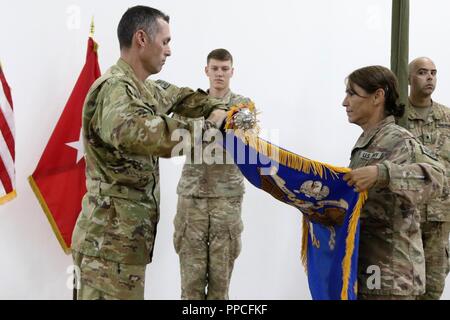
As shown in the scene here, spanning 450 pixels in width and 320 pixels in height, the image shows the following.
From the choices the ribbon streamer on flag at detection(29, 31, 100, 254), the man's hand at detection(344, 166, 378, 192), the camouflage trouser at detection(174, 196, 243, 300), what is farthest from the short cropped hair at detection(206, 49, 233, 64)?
the man's hand at detection(344, 166, 378, 192)

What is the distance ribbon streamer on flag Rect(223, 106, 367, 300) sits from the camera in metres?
1.86

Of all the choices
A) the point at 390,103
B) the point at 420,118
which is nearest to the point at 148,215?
the point at 390,103

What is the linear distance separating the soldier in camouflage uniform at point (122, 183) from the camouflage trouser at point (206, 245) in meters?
1.18

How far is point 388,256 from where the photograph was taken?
187cm

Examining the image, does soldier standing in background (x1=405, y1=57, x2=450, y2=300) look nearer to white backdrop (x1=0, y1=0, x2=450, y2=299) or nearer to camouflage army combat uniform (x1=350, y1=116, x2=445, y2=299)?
white backdrop (x1=0, y1=0, x2=450, y2=299)

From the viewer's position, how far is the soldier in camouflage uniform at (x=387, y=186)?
180cm

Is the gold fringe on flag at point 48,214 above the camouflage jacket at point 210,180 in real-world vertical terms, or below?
below

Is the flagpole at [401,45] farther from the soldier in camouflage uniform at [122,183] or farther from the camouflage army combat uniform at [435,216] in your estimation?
the soldier in camouflage uniform at [122,183]

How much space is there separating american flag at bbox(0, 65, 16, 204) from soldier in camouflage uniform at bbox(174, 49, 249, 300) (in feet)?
2.96

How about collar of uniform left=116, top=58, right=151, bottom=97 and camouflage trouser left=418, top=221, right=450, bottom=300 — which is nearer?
collar of uniform left=116, top=58, right=151, bottom=97

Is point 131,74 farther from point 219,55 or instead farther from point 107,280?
point 219,55

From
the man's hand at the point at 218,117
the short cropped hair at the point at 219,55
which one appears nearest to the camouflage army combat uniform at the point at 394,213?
the man's hand at the point at 218,117

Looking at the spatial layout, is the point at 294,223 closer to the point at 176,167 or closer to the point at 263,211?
the point at 263,211

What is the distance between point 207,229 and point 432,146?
1335 millimetres
